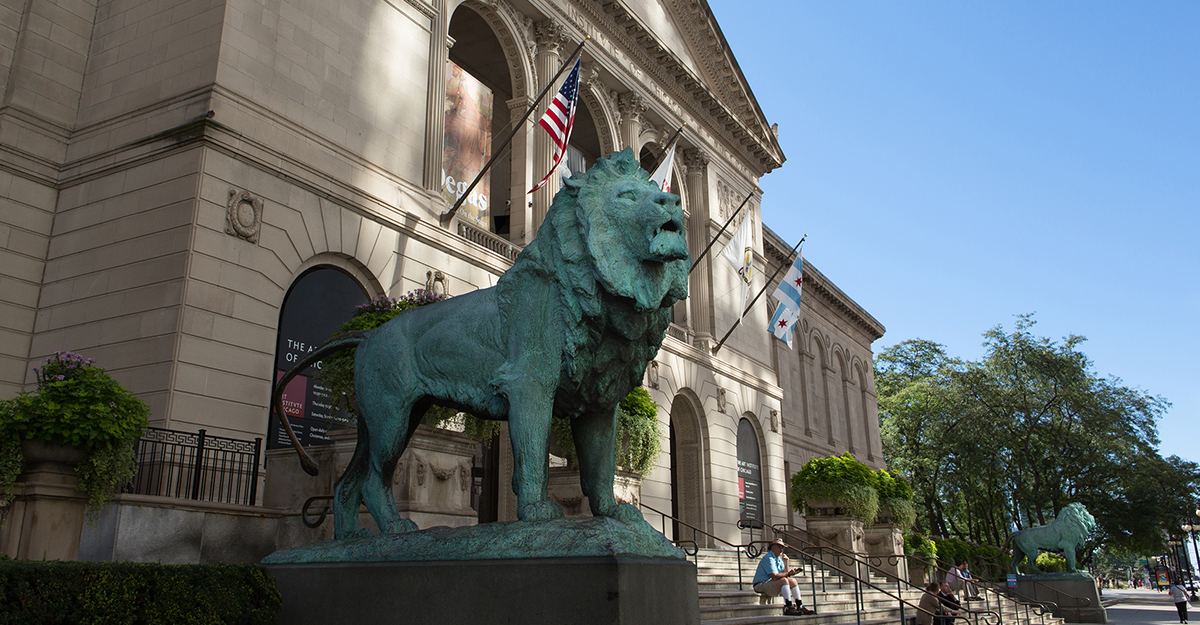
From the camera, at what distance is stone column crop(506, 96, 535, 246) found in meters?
23.0

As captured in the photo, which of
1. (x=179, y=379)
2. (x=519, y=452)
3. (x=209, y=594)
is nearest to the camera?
(x=519, y=452)

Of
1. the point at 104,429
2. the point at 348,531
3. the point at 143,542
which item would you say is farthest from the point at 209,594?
the point at 143,542

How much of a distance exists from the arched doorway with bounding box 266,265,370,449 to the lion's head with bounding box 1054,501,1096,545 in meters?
25.1

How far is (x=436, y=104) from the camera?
19219mm

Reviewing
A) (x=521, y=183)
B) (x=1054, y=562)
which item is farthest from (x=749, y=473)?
(x=1054, y=562)

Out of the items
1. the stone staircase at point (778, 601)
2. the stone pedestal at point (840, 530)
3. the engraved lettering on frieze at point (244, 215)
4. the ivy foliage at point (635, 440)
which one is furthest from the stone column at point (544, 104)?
the stone pedestal at point (840, 530)

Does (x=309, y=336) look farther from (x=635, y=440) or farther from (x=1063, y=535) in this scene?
(x=1063, y=535)

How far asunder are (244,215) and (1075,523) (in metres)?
27.9

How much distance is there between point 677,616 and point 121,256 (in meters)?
13.0

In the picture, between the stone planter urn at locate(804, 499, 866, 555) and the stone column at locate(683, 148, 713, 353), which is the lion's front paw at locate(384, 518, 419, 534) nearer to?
the stone planter urn at locate(804, 499, 866, 555)

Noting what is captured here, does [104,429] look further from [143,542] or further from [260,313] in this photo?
[260,313]

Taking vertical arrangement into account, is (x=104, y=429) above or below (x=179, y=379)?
below

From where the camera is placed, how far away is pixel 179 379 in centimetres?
1285

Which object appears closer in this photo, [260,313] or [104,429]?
[104,429]
